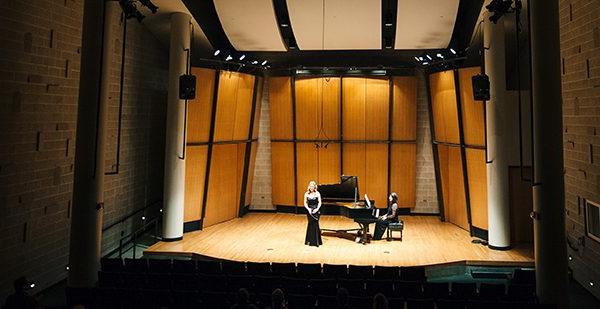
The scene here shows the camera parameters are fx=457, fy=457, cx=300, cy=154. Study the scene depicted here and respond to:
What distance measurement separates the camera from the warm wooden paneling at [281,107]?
Answer: 1463 cm

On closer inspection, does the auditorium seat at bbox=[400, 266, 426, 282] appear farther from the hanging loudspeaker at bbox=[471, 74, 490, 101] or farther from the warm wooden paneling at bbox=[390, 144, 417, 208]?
A: the warm wooden paneling at bbox=[390, 144, 417, 208]

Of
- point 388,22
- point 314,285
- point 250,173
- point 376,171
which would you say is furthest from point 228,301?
point 376,171

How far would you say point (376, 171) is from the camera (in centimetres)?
1450

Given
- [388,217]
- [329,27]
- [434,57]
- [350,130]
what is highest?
[329,27]

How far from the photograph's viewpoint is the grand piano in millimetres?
10867

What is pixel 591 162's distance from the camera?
814 centimetres

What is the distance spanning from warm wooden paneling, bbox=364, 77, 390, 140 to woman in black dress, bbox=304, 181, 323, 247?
439 cm

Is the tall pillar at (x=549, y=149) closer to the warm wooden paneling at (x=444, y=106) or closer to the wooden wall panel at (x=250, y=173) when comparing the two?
the warm wooden paneling at (x=444, y=106)

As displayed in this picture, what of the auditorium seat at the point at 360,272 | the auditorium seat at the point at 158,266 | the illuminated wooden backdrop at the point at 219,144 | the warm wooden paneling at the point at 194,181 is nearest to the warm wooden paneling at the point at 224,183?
the illuminated wooden backdrop at the point at 219,144

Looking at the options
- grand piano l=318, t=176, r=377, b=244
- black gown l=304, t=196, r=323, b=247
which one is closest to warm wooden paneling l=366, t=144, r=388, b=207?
grand piano l=318, t=176, r=377, b=244

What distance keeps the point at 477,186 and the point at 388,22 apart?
4.95 meters

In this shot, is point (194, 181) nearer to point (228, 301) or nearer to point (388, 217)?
point (388, 217)

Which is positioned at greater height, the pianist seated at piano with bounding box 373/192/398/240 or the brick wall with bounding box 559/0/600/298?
the brick wall with bounding box 559/0/600/298

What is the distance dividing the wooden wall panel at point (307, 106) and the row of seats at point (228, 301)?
28.7 feet
